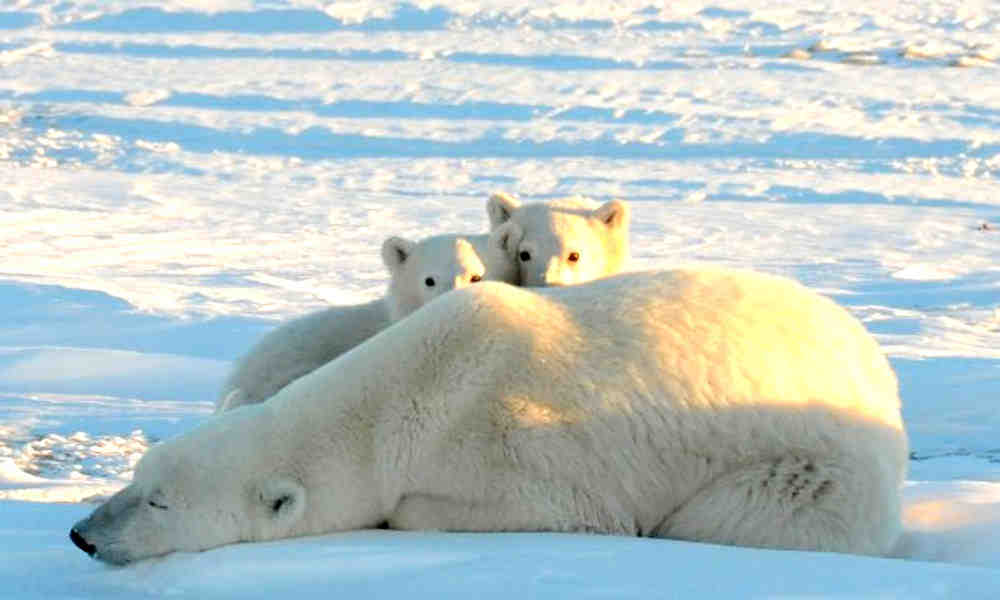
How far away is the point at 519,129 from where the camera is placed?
62.2 feet

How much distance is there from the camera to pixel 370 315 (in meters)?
6.68

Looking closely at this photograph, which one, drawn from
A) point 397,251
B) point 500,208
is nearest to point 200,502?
point 397,251

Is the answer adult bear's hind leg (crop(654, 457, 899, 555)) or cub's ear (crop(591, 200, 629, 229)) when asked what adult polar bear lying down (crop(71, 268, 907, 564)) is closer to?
adult bear's hind leg (crop(654, 457, 899, 555))

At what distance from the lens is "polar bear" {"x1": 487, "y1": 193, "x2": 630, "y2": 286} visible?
21.8ft

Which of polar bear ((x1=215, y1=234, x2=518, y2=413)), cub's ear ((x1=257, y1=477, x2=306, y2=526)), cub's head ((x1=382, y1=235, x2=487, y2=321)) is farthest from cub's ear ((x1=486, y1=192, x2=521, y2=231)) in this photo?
cub's ear ((x1=257, y1=477, x2=306, y2=526))

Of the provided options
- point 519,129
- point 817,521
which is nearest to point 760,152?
point 519,129

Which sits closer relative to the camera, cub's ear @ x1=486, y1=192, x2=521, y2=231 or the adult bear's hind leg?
the adult bear's hind leg

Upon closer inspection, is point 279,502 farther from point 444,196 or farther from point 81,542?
point 444,196

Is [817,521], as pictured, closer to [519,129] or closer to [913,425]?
[913,425]

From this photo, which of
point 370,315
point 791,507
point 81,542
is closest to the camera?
point 81,542

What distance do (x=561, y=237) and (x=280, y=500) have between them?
2.71 m

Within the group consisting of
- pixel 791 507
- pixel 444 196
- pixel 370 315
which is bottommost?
pixel 444 196

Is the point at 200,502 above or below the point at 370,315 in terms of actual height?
above

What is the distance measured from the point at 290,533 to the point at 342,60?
19190 mm
